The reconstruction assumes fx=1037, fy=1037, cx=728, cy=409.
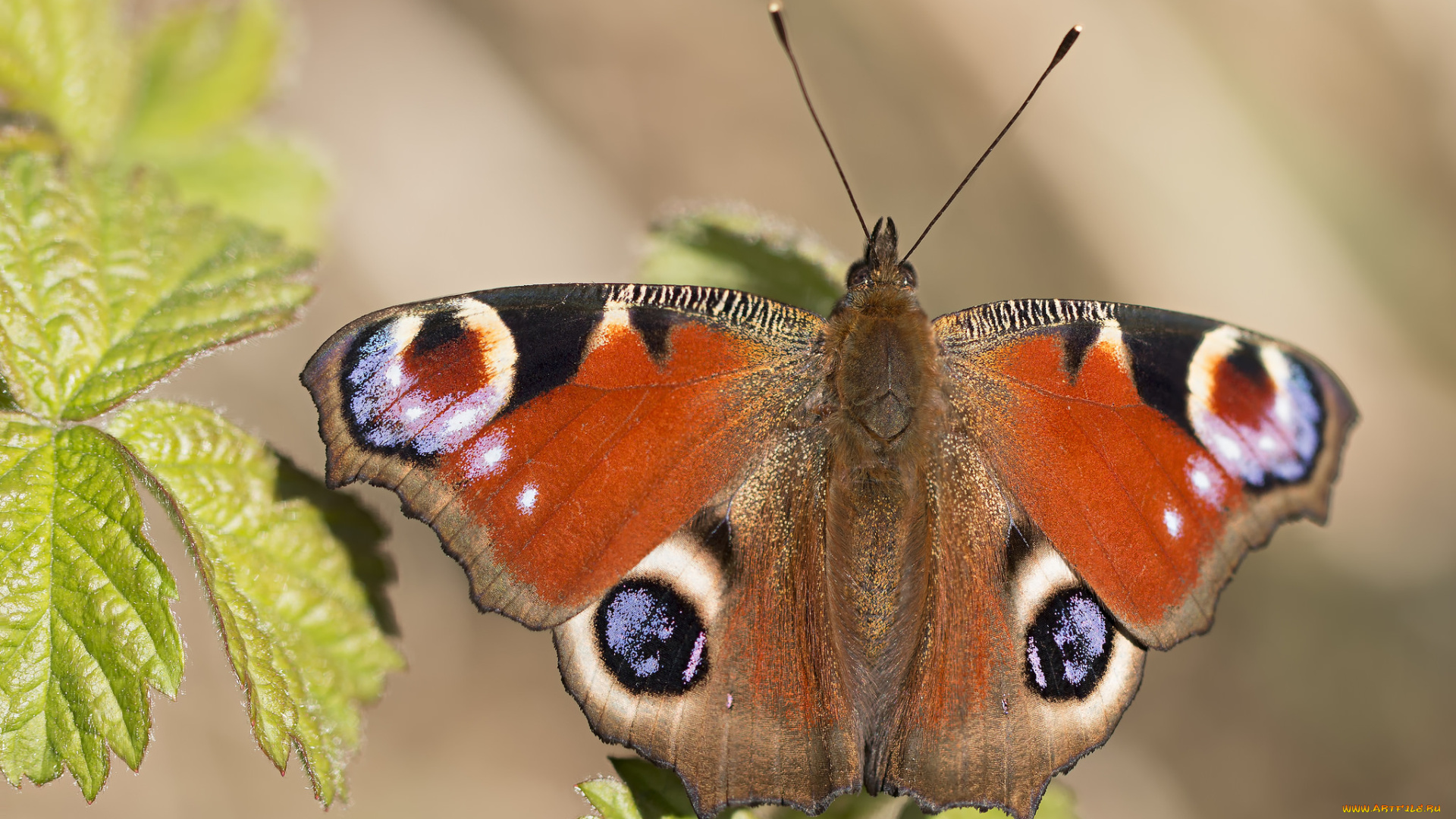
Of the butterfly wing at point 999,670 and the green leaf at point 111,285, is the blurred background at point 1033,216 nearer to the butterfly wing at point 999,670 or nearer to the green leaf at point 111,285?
the green leaf at point 111,285

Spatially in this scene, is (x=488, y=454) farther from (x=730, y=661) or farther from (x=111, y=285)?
(x=111, y=285)

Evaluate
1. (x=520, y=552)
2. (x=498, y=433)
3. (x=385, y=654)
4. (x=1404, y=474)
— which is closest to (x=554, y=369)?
(x=498, y=433)

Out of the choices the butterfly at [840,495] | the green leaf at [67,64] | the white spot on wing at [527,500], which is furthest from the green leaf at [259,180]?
the white spot on wing at [527,500]

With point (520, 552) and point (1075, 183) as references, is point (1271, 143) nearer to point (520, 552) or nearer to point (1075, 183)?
point (1075, 183)

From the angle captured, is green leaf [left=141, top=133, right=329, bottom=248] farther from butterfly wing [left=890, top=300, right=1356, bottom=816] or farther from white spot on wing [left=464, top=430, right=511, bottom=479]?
butterfly wing [left=890, top=300, right=1356, bottom=816]

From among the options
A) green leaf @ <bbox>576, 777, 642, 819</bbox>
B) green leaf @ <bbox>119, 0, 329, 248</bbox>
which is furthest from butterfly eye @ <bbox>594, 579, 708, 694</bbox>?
green leaf @ <bbox>119, 0, 329, 248</bbox>

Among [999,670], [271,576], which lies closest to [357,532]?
[271,576]
